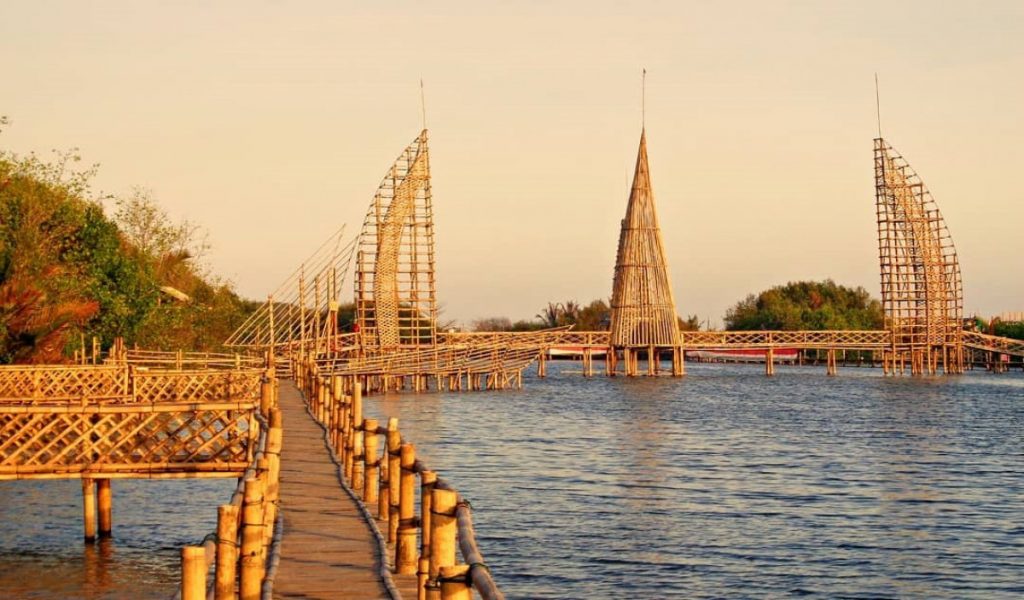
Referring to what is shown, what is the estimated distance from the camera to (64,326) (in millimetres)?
33781

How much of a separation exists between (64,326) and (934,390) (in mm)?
48482

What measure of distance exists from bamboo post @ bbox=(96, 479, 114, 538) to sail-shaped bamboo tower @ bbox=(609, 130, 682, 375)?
60.4 metres

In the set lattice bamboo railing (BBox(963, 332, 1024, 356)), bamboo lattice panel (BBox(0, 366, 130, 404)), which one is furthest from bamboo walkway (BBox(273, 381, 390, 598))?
lattice bamboo railing (BBox(963, 332, 1024, 356))

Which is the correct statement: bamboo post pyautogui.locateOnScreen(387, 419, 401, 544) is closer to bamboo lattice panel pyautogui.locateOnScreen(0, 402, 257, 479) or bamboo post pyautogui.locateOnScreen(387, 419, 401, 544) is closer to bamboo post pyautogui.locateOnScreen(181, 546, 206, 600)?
bamboo post pyautogui.locateOnScreen(181, 546, 206, 600)

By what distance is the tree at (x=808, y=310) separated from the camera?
124750 millimetres

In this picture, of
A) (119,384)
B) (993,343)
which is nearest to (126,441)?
(119,384)

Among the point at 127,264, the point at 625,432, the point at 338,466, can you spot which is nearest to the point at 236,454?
the point at 338,466

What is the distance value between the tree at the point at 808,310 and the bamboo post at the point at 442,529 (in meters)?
114

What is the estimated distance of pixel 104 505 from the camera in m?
21.2

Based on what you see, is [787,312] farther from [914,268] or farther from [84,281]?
[84,281]

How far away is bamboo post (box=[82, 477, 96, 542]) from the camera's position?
67.6ft

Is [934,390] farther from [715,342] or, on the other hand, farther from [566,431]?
[566,431]

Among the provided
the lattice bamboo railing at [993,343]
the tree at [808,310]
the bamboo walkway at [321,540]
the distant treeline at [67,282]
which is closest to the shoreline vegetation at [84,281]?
the distant treeline at [67,282]

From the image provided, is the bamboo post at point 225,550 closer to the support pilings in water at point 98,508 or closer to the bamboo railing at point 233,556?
the bamboo railing at point 233,556
